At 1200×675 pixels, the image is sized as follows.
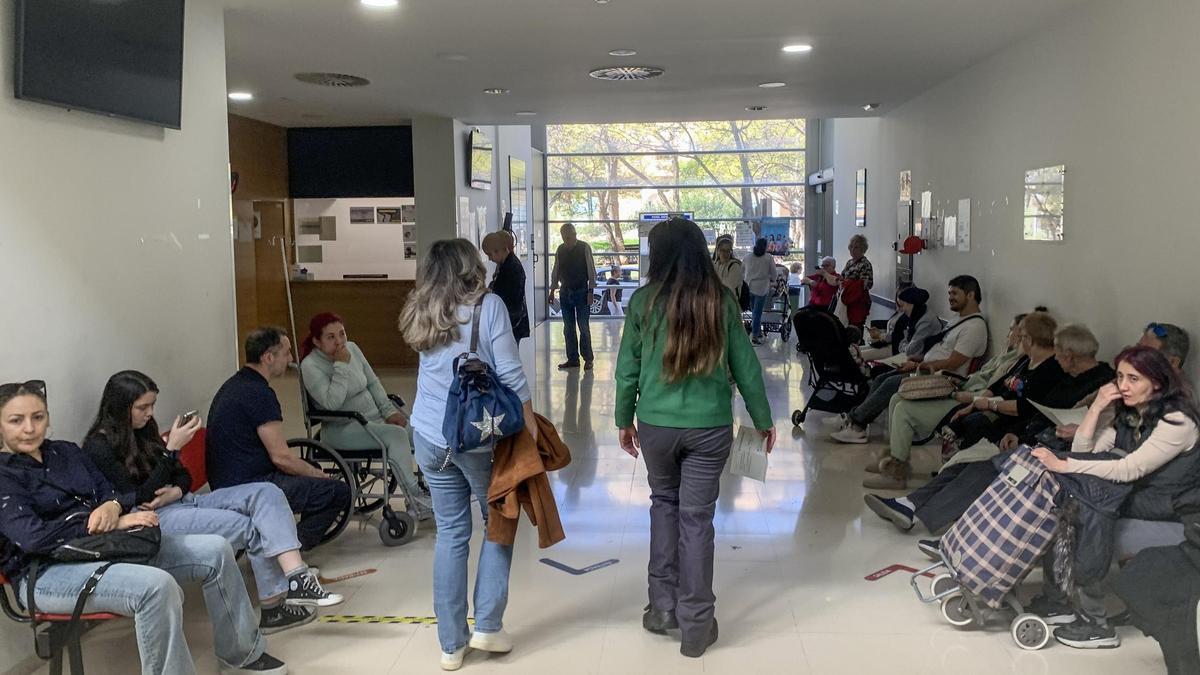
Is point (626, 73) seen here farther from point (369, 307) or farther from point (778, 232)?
point (778, 232)

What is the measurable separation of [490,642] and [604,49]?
421 cm

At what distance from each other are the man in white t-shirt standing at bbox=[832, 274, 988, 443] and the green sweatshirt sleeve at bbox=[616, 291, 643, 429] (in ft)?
11.1

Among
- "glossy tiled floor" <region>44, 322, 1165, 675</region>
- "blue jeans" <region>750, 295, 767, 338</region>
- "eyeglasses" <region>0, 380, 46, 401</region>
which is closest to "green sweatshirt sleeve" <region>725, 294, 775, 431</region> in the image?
"glossy tiled floor" <region>44, 322, 1165, 675</region>

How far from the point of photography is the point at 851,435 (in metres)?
A: 6.83

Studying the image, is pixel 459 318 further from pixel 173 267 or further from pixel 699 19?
pixel 699 19

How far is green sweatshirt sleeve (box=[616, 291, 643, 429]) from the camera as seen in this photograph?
135 inches

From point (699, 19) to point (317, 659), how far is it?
390 centimetres

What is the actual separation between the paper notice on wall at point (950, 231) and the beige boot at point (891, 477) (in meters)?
2.64

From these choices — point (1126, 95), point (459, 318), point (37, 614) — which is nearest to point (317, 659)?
point (37, 614)

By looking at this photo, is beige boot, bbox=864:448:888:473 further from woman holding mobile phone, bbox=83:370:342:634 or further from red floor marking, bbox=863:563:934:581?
woman holding mobile phone, bbox=83:370:342:634

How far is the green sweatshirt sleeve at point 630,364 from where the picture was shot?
3432 mm

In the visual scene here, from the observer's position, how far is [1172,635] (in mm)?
2908

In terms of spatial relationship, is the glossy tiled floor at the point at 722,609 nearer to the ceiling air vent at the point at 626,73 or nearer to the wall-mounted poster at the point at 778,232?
the ceiling air vent at the point at 626,73

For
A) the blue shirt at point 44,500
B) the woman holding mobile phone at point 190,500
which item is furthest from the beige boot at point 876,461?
the blue shirt at point 44,500
